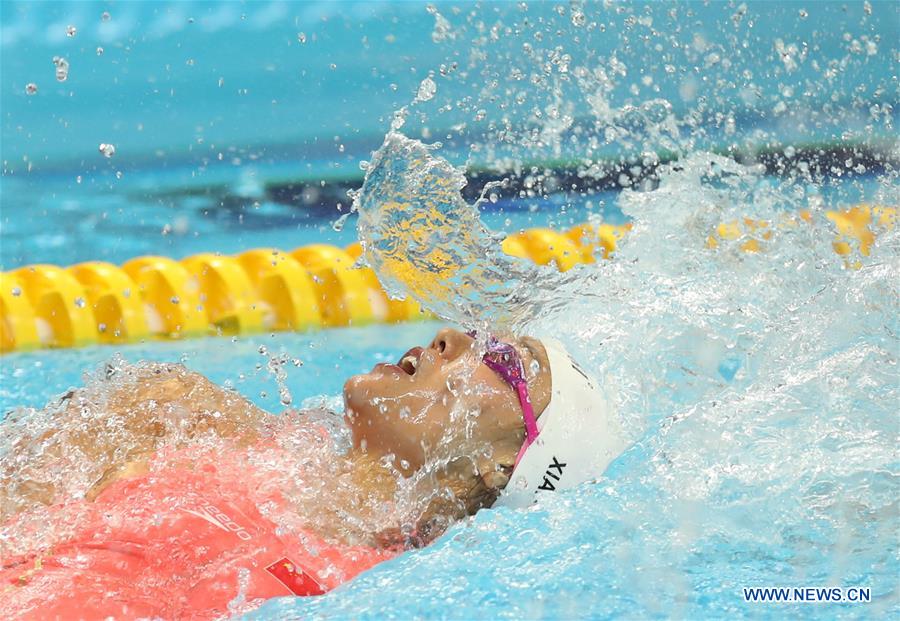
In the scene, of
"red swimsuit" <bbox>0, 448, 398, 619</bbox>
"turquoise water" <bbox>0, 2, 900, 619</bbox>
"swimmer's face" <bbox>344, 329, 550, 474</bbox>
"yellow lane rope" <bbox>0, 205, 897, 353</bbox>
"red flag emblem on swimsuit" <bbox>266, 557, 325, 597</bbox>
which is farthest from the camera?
"yellow lane rope" <bbox>0, 205, 897, 353</bbox>

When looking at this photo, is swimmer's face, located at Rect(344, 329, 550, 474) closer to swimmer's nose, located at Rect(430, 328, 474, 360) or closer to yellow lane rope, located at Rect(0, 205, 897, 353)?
swimmer's nose, located at Rect(430, 328, 474, 360)

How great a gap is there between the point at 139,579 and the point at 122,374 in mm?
634

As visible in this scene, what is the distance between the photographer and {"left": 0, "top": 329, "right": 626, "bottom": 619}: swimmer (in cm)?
170

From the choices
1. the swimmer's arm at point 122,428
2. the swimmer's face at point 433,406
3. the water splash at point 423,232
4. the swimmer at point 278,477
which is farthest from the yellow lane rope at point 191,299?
the swimmer's face at point 433,406

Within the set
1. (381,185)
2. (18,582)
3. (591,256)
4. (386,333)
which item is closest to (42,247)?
(386,333)

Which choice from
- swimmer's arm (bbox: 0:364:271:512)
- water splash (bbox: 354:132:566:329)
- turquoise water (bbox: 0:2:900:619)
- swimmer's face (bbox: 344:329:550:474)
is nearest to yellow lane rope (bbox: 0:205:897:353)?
turquoise water (bbox: 0:2:900:619)

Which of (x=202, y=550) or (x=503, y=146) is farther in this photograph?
(x=503, y=146)

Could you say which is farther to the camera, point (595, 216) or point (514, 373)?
point (595, 216)

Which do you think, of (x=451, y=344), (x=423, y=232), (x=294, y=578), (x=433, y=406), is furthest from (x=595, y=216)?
(x=294, y=578)

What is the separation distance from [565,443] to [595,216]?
13.2 ft

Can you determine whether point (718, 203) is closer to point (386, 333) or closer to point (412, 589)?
point (386, 333)

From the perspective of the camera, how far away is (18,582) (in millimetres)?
1647

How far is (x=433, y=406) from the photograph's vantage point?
6.28 ft

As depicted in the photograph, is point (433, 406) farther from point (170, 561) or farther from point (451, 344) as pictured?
point (170, 561)
